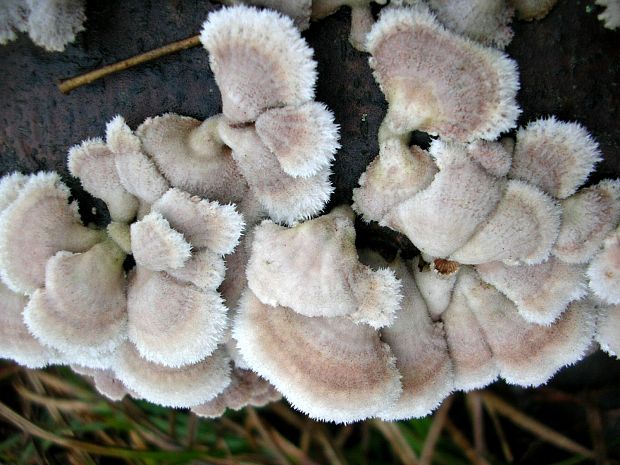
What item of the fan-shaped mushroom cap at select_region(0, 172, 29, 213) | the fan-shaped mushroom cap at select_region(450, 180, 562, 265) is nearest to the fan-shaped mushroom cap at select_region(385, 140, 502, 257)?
the fan-shaped mushroom cap at select_region(450, 180, 562, 265)

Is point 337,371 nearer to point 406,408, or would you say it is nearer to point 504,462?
point 406,408

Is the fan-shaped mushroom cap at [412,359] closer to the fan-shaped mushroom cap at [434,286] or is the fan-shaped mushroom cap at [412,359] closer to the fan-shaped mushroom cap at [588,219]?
the fan-shaped mushroom cap at [434,286]

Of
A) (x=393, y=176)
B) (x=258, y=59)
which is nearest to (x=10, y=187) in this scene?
(x=258, y=59)

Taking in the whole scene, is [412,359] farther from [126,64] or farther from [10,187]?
[10,187]

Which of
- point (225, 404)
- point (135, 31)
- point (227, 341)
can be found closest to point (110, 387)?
point (225, 404)

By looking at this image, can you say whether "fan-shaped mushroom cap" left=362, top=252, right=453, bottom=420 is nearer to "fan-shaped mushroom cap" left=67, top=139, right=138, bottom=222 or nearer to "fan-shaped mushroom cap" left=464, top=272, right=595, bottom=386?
"fan-shaped mushroom cap" left=464, top=272, right=595, bottom=386

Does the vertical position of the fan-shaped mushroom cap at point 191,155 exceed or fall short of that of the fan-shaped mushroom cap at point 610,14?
it falls short

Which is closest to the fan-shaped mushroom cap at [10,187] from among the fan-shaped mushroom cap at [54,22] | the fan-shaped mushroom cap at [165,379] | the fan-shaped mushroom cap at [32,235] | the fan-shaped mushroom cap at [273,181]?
the fan-shaped mushroom cap at [32,235]
